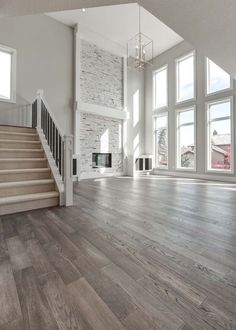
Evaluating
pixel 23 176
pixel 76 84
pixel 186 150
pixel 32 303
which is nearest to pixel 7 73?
pixel 76 84

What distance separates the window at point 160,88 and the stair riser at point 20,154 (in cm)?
607

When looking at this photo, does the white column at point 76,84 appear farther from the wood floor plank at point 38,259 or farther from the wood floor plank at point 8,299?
the wood floor plank at point 8,299

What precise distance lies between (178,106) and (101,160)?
12.4 feet

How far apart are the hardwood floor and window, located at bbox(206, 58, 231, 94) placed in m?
5.35

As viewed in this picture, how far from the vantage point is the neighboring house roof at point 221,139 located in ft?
19.6

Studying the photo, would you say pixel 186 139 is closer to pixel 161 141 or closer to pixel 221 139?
pixel 161 141

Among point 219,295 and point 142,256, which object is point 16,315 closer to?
point 142,256

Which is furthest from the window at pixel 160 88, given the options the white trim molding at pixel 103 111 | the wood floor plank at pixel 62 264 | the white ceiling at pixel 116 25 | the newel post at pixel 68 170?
the wood floor plank at pixel 62 264

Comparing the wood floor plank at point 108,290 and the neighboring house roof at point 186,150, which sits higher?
the neighboring house roof at point 186,150

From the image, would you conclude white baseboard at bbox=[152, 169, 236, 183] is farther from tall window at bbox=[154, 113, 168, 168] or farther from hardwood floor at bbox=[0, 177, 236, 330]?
hardwood floor at bbox=[0, 177, 236, 330]

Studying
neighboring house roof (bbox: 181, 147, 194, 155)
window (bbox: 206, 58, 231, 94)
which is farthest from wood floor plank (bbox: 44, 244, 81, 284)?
window (bbox: 206, 58, 231, 94)

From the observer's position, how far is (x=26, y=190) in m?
2.84

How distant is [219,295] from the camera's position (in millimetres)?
1035

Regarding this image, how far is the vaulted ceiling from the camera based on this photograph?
185 centimetres
